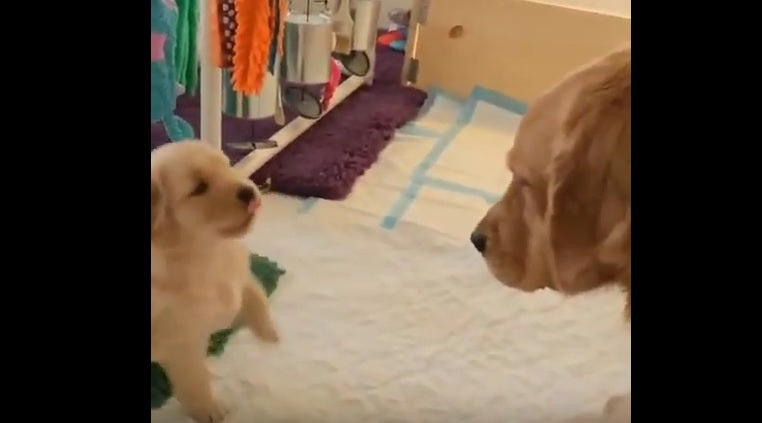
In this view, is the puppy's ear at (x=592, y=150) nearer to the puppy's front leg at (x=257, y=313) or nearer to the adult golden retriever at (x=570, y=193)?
the adult golden retriever at (x=570, y=193)

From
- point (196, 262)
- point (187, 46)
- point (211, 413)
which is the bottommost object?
point (211, 413)

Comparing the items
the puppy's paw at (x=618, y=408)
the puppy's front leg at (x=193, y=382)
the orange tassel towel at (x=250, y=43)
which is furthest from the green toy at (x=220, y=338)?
the puppy's paw at (x=618, y=408)

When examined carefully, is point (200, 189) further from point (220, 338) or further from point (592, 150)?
point (592, 150)

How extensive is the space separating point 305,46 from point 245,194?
0.13 metres

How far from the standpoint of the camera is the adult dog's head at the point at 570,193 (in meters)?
0.58

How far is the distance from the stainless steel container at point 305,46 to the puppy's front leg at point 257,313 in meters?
0.15

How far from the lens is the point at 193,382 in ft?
1.93

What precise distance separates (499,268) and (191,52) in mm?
240

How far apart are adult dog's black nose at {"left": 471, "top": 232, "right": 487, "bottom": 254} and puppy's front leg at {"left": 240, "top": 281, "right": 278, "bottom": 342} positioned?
14cm

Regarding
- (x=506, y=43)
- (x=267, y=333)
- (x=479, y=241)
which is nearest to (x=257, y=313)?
(x=267, y=333)

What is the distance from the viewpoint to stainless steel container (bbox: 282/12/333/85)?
650 mm

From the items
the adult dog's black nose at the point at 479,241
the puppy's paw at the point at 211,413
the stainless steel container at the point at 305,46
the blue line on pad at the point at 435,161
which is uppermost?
the stainless steel container at the point at 305,46
